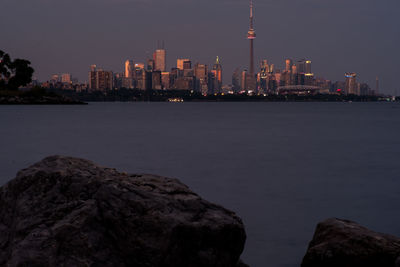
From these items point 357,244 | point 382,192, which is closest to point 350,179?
point 382,192

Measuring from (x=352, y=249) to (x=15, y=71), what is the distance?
14464 centimetres

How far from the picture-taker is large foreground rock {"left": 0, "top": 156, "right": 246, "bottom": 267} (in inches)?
183

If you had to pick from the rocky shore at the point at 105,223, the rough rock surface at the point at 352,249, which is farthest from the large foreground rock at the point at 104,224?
the rough rock surface at the point at 352,249

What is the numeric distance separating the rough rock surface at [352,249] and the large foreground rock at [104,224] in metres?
1.64

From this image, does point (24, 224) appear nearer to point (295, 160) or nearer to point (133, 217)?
point (133, 217)

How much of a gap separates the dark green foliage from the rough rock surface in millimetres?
142301

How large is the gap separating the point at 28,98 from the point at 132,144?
399 ft

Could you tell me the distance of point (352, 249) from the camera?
614 centimetres

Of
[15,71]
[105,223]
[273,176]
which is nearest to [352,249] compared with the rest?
[105,223]

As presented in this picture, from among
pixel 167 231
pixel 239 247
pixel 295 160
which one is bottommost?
pixel 295 160

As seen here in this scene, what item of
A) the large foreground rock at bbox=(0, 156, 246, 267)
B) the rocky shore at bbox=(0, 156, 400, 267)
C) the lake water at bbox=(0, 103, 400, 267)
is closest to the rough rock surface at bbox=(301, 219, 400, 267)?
the rocky shore at bbox=(0, 156, 400, 267)

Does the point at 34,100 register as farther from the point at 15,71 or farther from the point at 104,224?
the point at 104,224

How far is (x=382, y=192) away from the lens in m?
14.7

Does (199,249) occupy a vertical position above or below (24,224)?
below
